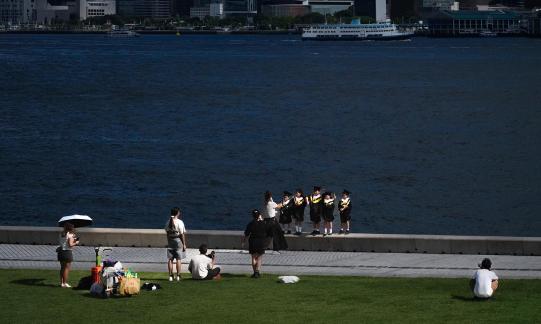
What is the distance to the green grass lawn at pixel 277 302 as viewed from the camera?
2428 centimetres

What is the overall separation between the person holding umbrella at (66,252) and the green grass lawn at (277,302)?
0.99 feet

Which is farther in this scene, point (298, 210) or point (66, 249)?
point (298, 210)

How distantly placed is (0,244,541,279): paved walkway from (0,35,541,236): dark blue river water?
21.1 meters

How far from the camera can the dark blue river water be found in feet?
194

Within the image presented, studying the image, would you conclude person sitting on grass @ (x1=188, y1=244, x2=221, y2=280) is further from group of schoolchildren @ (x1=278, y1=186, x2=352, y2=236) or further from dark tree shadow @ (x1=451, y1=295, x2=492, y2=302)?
group of schoolchildren @ (x1=278, y1=186, x2=352, y2=236)

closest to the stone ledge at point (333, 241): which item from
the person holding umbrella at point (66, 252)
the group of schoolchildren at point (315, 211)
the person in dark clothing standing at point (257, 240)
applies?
the group of schoolchildren at point (315, 211)

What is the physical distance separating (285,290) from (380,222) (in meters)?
28.5

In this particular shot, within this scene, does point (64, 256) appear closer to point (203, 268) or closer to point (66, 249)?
point (66, 249)

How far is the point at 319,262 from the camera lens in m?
31.6

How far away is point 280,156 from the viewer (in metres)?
81.2

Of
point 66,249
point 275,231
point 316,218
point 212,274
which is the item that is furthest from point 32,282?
point 316,218

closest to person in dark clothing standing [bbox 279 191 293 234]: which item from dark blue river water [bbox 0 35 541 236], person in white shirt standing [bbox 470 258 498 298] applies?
person in white shirt standing [bbox 470 258 498 298]

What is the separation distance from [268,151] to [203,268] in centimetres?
5526

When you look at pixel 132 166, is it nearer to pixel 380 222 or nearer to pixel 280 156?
pixel 280 156
